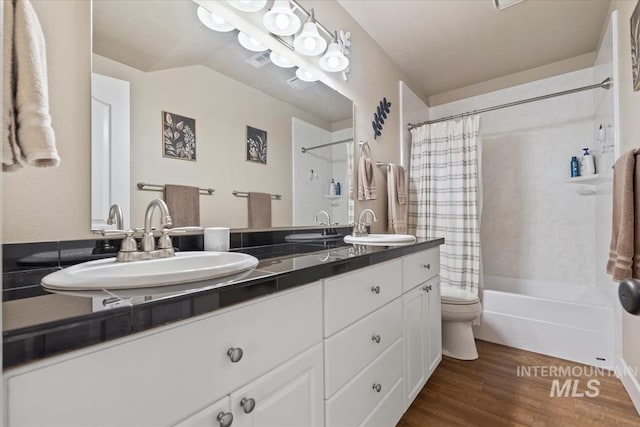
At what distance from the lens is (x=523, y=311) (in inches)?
89.8

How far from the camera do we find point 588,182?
8.18 feet

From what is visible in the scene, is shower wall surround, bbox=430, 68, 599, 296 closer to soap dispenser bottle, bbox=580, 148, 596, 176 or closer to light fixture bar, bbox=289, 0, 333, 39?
soap dispenser bottle, bbox=580, 148, 596, 176

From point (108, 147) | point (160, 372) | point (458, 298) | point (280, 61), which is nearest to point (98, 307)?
point (160, 372)

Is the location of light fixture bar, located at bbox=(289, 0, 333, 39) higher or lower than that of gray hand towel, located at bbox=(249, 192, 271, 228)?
higher

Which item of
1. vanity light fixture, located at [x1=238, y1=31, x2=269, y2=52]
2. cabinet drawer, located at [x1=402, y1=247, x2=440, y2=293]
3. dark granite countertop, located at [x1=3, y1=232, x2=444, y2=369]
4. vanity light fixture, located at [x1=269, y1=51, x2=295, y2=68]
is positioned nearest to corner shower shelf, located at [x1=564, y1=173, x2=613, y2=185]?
cabinet drawer, located at [x1=402, y1=247, x2=440, y2=293]

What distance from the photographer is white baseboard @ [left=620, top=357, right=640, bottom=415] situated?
1.54 metres

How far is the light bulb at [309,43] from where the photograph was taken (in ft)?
5.50

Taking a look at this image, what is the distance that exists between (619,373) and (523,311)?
587 mm

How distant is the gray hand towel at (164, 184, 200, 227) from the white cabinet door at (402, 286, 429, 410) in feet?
3.29

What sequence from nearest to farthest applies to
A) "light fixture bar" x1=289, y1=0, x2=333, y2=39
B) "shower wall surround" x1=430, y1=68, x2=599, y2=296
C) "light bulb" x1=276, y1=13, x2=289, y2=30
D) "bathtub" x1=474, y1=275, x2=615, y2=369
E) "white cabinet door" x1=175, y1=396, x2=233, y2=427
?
"white cabinet door" x1=175, y1=396, x2=233, y2=427 → "light bulb" x1=276, y1=13, x2=289, y2=30 → "light fixture bar" x1=289, y1=0, x2=333, y2=39 → "bathtub" x1=474, y1=275, x2=615, y2=369 → "shower wall surround" x1=430, y1=68, x2=599, y2=296

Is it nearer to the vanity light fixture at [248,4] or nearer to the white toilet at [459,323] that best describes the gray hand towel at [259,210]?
the vanity light fixture at [248,4]

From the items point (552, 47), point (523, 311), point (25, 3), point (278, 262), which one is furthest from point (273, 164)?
point (552, 47)

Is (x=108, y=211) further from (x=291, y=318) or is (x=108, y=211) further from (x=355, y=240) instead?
(x=355, y=240)

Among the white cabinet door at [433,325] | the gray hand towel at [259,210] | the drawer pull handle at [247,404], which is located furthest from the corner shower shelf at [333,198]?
the drawer pull handle at [247,404]
